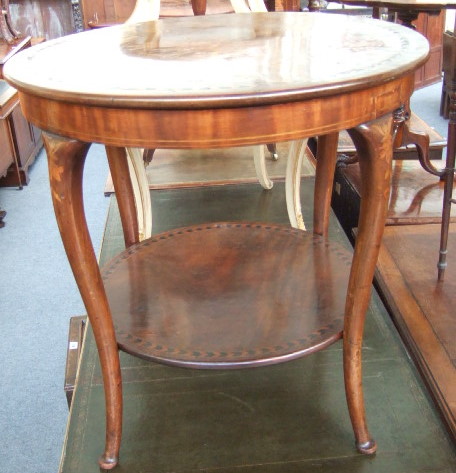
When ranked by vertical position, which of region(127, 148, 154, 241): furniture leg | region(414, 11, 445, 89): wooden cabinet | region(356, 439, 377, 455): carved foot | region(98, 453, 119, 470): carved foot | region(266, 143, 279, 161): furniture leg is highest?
region(127, 148, 154, 241): furniture leg

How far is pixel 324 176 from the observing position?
135 cm

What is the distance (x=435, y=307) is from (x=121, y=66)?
0.96 meters

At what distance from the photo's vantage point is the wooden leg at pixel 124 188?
4.48ft

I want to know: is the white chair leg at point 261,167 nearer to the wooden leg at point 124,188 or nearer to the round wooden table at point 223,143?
the round wooden table at point 223,143

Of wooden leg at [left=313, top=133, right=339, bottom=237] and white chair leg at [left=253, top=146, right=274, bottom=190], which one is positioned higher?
wooden leg at [left=313, top=133, right=339, bottom=237]

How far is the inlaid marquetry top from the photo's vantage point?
27.9 inches

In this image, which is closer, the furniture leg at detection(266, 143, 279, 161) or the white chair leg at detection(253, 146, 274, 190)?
the white chair leg at detection(253, 146, 274, 190)

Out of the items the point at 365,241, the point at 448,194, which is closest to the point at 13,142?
the point at 448,194

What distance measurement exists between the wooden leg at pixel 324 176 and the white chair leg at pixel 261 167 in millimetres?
596

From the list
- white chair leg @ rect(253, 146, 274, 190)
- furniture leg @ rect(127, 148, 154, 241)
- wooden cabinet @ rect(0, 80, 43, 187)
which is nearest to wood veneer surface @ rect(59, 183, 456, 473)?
furniture leg @ rect(127, 148, 154, 241)

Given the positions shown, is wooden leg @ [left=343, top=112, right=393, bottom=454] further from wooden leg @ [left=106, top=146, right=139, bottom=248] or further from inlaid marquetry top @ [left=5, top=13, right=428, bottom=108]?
wooden leg @ [left=106, top=146, right=139, bottom=248]

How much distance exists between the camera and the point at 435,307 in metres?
1.44

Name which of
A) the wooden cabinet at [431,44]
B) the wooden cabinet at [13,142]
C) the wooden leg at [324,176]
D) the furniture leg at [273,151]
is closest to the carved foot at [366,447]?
the wooden leg at [324,176]

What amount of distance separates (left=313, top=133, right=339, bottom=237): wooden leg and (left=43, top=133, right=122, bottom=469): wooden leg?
599mm
